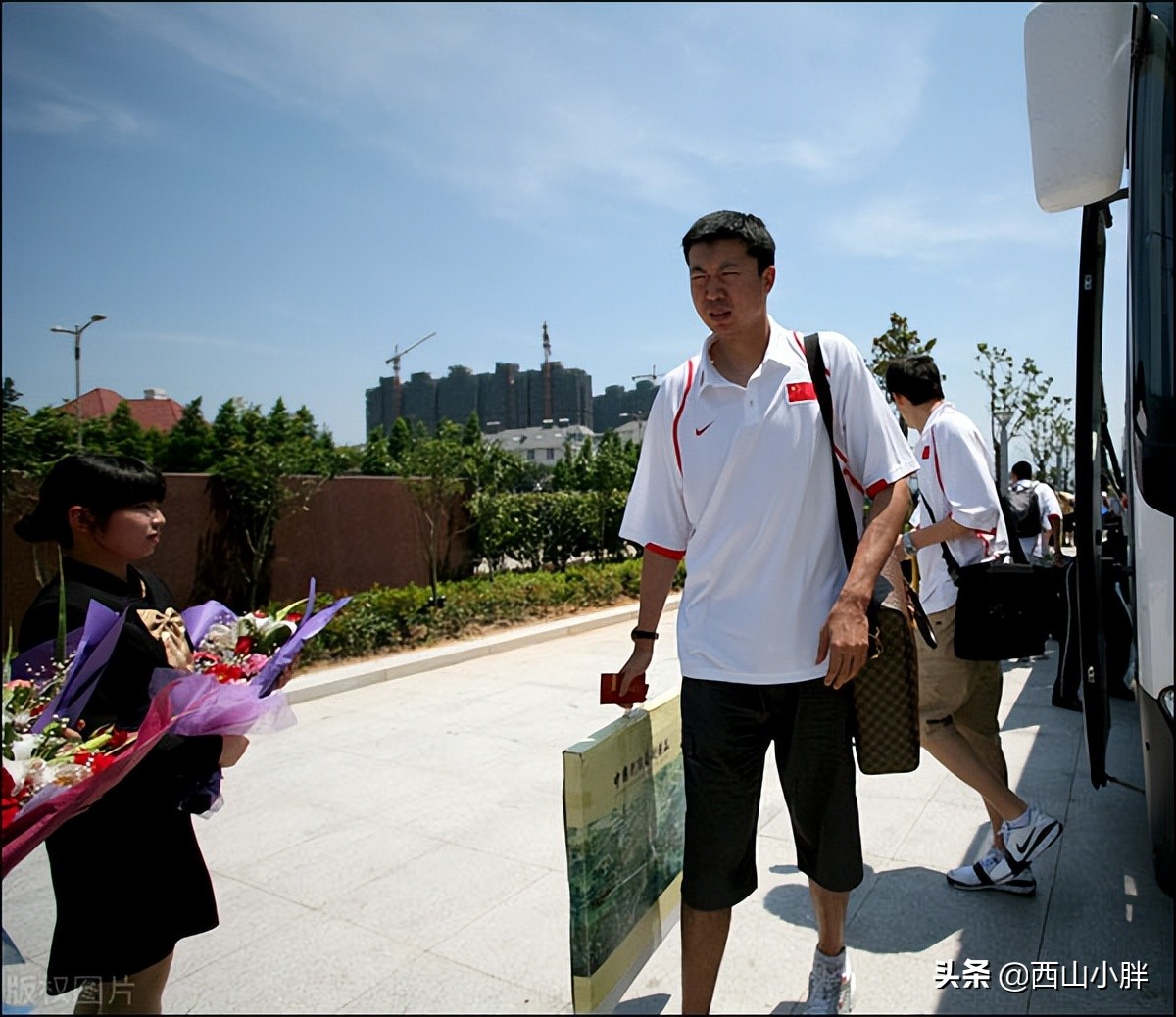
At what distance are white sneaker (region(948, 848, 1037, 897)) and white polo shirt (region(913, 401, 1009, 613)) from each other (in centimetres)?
87

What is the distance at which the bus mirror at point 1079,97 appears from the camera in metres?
2.12

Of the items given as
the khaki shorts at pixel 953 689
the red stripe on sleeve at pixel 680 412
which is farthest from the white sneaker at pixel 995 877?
the red stripe on sleeve at pixel 680 412

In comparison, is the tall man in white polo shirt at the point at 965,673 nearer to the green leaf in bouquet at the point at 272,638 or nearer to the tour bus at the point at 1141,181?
the tour bus at the point at 1141,181

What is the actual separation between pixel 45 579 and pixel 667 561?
6.58 m

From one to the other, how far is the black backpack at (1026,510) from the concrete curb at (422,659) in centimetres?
297

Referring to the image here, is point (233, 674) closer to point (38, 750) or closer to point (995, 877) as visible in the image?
point (38, 750)

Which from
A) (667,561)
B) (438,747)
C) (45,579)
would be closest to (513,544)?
(45,579)

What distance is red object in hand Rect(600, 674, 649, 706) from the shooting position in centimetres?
236

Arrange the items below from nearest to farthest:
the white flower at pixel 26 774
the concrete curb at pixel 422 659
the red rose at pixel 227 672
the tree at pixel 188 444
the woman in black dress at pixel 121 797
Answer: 1. the white flower at pixel 26 774
2. the woman in black dress at pixel 121 797
3. the red rose at pixel 227 672
4. the concrete curb at pixel 422 659
5. the tree at pixel 188 444

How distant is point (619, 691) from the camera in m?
2.36

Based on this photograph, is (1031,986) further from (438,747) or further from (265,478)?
(265,478)

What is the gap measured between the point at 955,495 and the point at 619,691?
4.77 ft

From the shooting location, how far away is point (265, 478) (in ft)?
32.3

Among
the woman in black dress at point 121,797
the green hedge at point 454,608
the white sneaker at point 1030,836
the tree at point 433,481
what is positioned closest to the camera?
the woman in black dress at point 121,797
